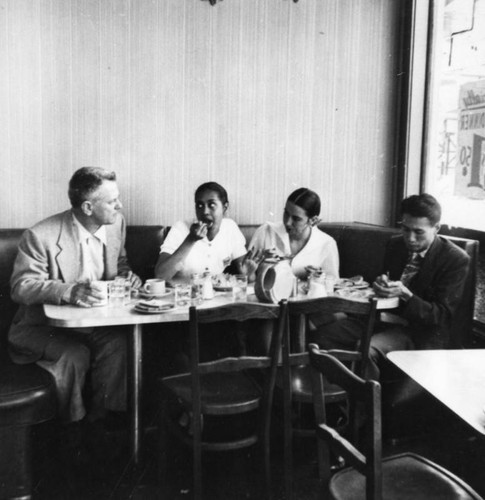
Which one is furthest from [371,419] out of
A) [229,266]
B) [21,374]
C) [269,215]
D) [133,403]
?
[269,215]

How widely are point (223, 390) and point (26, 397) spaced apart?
877 millimetres

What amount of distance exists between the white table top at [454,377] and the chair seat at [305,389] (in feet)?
1.93

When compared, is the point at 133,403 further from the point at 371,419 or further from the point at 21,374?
the point at 371,419

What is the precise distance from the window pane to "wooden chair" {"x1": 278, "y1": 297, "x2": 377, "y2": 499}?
5.56ft

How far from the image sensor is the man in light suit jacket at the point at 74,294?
2926mm

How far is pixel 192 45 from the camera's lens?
4.42 meters

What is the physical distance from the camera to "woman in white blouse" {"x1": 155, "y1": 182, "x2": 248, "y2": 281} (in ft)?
12.1

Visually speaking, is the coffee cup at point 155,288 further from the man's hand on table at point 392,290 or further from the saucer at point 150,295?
the man's hand on table at point 392,290

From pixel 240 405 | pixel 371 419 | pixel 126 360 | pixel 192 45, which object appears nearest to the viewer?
pixel 371 419

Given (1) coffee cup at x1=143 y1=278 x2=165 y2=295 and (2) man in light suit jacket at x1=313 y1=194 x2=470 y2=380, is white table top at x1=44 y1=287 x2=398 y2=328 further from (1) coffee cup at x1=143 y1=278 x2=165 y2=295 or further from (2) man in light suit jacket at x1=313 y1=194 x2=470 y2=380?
(2) man in light suit jacket at x1=313 y1=194 x2=470 y2=380

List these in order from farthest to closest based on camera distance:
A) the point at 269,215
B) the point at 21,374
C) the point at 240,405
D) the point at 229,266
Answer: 1. the point at 269,215
2. the point at 229,266
3. the point at 21,374
4. the point at 240,405

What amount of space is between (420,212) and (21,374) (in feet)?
7.10

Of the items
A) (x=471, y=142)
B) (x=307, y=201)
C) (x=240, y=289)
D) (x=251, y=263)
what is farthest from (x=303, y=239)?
(x=471, y=142)

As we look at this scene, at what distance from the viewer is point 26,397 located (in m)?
2.67
